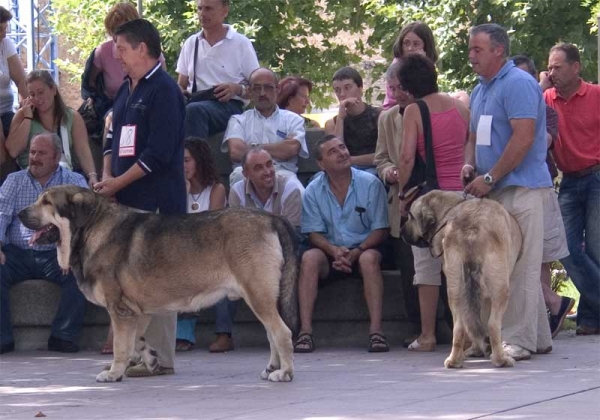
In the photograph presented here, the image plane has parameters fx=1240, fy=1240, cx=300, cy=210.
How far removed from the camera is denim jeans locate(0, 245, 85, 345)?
10781 millimetres

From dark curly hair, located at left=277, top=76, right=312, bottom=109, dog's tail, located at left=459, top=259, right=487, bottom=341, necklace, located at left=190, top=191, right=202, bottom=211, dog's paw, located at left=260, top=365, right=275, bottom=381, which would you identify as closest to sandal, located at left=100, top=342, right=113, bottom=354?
necklace, located at left=190, top=191, right=202, bottom=211

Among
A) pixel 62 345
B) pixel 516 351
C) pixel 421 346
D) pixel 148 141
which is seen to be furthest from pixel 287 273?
pixel 62 345

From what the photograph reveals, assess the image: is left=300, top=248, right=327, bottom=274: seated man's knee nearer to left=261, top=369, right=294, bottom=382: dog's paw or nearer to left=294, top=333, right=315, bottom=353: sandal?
left=294, top=333, right=315, bottom=353: sandal

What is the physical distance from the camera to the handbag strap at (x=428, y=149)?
981 cm

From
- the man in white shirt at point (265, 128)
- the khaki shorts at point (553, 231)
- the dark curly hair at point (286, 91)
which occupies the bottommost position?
the khaki shorts at point (553, 231)

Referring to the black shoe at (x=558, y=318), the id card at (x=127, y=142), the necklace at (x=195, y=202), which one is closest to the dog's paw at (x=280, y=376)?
the id card at (x=127, y=142)

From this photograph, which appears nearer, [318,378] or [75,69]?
[318,378]

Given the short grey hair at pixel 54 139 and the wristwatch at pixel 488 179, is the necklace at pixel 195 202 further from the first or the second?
the wristwatch at pixel 488 179

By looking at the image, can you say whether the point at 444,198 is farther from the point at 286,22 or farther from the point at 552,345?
the point at 286,22

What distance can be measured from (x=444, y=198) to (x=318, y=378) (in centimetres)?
172

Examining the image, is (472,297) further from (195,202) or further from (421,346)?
(195,202)

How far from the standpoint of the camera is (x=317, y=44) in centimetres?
3362

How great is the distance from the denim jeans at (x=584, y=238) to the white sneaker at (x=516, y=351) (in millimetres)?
1969

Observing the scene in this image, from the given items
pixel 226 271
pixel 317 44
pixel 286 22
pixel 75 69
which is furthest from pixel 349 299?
pixel 75 69
